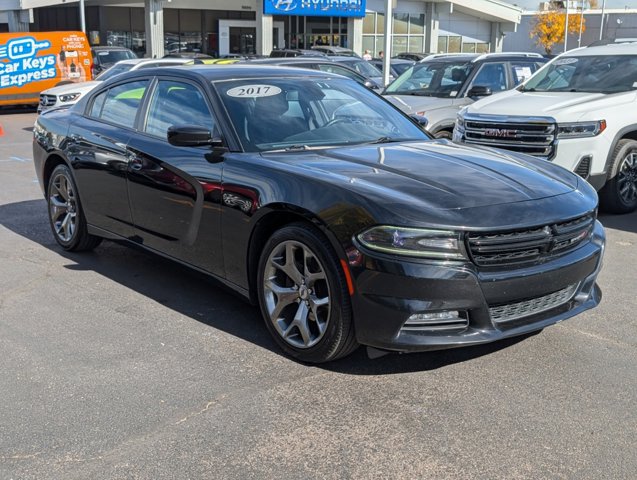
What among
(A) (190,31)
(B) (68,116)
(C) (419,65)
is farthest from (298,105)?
(A) (190,31)

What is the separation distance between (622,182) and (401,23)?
38566 millimetres

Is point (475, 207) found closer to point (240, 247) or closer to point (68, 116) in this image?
point (240, 247)

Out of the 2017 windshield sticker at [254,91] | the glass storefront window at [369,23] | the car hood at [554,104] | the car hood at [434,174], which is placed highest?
the glass storefront window at [369,23]

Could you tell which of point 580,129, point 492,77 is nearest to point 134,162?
point 580,129

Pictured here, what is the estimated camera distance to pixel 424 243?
3812 millimetres

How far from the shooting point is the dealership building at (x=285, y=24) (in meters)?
40.2

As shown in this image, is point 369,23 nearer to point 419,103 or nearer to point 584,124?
point 419,103

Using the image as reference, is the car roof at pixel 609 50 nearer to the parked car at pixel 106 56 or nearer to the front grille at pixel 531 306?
the front grille at pixel 531 306

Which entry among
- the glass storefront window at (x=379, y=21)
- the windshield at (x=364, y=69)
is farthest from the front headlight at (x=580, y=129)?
the glass storefront window at (x=379, y=21)

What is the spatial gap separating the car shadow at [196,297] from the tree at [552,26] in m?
65.3

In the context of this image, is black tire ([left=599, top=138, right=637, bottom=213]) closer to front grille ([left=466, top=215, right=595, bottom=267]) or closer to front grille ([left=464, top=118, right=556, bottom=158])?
front grille ([left=464, top=118, right=556, bottom=158])

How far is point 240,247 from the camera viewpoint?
464cm

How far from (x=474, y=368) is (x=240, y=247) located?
1.56 metres

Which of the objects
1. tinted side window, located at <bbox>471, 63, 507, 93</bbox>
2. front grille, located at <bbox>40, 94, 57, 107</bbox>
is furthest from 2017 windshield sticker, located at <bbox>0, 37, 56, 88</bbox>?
tinted side window, located at <bbox>471, 63, 507, 93</bbox>
